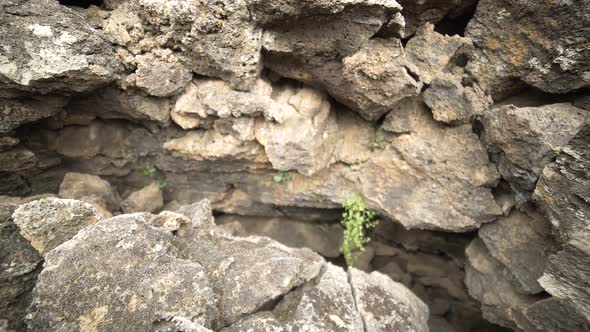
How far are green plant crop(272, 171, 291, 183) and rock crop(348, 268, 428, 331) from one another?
→ 190 centimetres

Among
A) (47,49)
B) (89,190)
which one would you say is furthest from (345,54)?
(89,190)

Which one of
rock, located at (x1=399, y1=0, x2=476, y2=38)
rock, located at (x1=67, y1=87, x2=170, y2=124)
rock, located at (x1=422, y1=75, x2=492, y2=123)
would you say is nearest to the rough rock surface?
rock, located at (x1=67, y1=87, x2=170, y2=124)

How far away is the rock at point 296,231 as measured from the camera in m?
5.79

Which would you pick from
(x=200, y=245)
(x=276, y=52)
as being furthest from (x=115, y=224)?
(x=276, y=52)

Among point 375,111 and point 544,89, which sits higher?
point 544,89

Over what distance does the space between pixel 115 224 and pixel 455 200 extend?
14.5 ft

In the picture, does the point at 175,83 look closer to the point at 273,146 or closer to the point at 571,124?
the point at 273,146

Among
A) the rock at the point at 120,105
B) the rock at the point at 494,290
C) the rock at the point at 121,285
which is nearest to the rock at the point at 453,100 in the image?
the rock at the point at 494,290

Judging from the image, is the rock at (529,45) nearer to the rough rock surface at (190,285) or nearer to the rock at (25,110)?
the rough rock surface at (190,285)

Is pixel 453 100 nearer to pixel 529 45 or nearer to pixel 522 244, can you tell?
pixel 529 45

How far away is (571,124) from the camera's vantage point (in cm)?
333

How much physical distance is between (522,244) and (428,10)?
3474 mm

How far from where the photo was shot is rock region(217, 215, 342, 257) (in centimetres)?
579

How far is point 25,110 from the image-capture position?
362 centimetres
